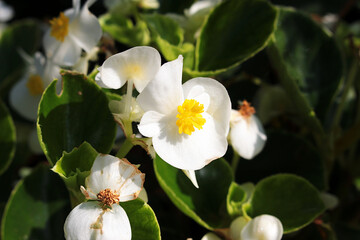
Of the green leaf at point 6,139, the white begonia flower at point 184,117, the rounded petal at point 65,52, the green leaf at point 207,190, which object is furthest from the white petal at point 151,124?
the green leaf at point 6,139

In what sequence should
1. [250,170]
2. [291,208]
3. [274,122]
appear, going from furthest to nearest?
[274,122]
[250,170]
[291,208]

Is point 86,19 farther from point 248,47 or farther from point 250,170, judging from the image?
point 250,170

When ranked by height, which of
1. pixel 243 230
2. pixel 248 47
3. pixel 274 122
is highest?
pixel 248 47

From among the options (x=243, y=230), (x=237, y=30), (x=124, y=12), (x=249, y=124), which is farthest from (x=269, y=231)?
(x=124, y=12)

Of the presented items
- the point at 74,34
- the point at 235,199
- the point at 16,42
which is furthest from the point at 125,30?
the point at 16,42

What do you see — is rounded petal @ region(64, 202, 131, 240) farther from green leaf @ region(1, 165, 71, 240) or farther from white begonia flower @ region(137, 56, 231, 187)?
green leaf @ region(1, 165, 71, 240)

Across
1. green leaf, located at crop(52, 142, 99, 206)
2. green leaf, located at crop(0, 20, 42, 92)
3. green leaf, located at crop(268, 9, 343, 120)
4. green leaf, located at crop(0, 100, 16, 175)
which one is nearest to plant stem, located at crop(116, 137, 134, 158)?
green leaf, located at crop(52, 142, 99, 206)

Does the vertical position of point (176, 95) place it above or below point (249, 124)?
above
